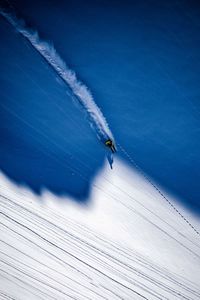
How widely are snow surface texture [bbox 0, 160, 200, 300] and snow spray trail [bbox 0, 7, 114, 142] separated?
1.67 feet

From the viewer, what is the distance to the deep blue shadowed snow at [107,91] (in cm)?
347

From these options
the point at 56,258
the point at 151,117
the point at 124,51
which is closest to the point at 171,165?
the point at 151,117

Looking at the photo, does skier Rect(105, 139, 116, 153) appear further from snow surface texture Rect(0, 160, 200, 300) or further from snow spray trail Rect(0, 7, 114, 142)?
snow surface texture Rect(0, 160, 200, 300)

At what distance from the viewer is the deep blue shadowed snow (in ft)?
11.4

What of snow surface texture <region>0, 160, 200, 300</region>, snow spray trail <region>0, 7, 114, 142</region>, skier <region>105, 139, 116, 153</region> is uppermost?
snow spray trail <region>0, 7, 114, 142</region>

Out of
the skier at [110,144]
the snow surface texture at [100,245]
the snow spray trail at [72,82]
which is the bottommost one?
the snow surface texture at [100,245]

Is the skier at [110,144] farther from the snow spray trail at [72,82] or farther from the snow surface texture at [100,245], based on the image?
the snow surface texture at [100,245]

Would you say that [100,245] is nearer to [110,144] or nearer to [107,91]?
[110,144]

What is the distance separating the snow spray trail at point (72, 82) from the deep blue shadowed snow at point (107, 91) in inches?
2.6

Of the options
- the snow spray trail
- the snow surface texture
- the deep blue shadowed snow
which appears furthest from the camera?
the snow spray trail

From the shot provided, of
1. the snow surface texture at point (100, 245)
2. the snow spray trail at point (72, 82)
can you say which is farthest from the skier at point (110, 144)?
the snow surface texture at point (100, 245)

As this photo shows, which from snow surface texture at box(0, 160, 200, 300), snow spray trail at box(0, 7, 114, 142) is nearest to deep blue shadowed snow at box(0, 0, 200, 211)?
snow spray trail at box(0, 7, 114, 142)

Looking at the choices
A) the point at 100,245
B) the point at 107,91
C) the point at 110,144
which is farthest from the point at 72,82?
the point at 100,245

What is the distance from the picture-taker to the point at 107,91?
3.74m
